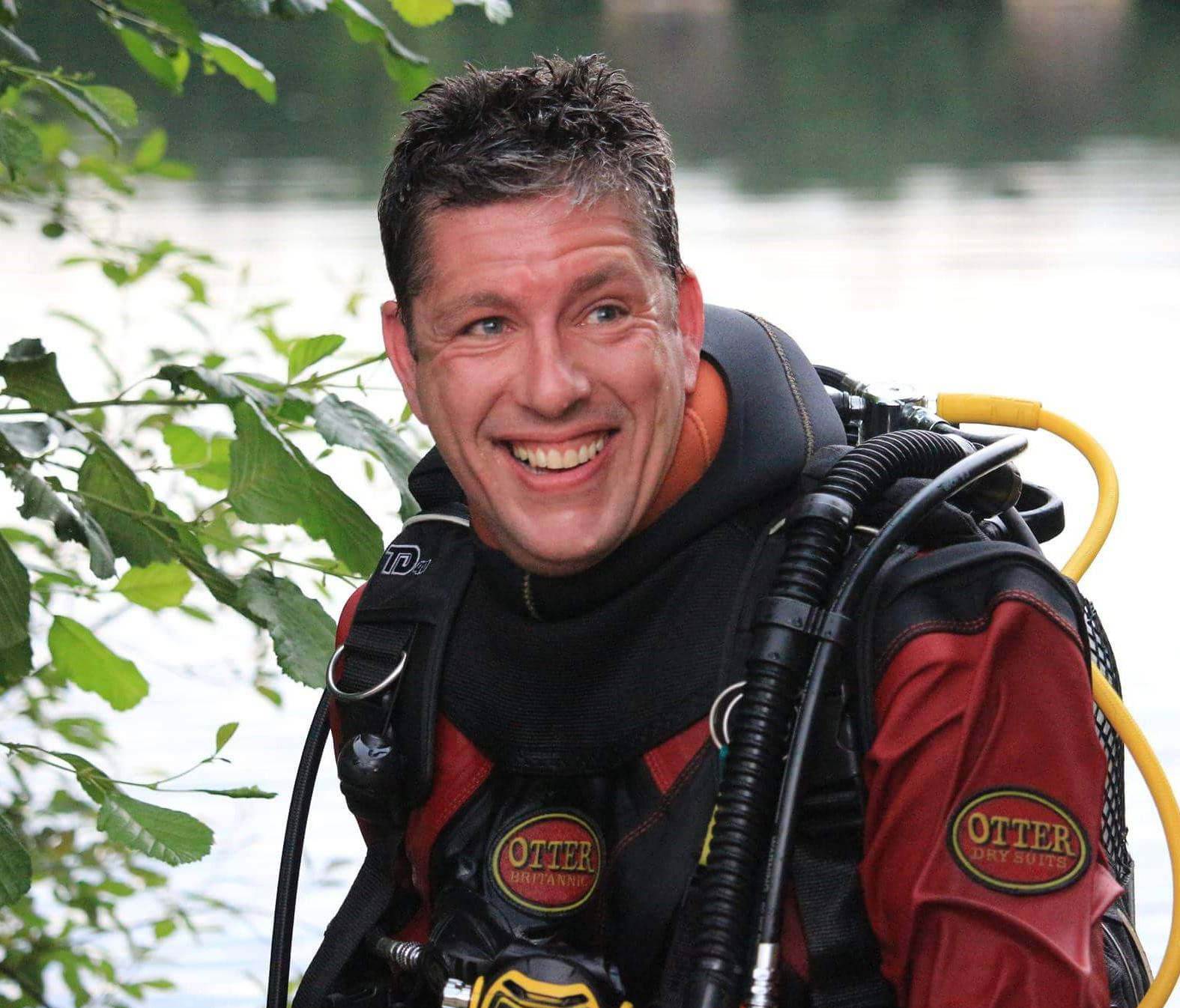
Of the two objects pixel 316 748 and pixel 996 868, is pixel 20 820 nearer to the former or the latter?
pixel 316 748

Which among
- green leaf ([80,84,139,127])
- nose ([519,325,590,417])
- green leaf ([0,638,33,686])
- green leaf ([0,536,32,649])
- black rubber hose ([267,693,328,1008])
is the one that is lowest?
black rubber hose ([267,693,328,1008])

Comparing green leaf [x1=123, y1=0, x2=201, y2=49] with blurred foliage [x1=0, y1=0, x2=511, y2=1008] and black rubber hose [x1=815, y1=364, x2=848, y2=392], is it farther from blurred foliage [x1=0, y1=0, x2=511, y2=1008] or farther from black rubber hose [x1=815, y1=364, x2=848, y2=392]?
black rubber hose [x1=815, y1=364, x2=848, y2=392]

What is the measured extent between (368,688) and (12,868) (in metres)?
0.37

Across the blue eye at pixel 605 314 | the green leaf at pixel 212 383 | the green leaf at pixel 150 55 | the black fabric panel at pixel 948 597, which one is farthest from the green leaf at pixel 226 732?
the green leaf at pixel 150 55

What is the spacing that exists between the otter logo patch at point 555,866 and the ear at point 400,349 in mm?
418

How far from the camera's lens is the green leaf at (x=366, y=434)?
1767 mm

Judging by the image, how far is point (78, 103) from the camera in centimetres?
182

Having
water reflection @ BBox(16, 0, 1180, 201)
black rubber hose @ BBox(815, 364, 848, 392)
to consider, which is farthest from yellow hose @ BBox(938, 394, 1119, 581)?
water reflection @ BBox(16, 0, 1180, 201)

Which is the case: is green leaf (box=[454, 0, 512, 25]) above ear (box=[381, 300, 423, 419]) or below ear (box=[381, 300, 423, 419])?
above

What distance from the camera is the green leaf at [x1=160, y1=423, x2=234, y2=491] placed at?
202 centimetres

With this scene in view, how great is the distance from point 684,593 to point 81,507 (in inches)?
Answer: 23.6

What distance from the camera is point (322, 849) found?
3.62 meters

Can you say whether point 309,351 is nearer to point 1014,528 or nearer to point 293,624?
point 293,624

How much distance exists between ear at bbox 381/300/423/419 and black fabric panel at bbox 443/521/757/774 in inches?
8.0
